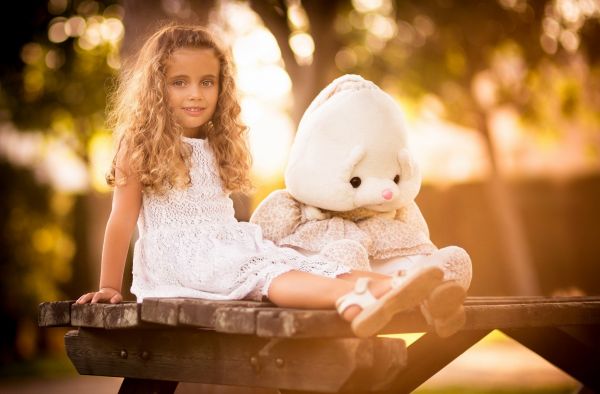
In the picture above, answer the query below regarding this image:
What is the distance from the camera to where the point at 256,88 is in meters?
11.2

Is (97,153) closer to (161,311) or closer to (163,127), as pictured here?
(163,127)

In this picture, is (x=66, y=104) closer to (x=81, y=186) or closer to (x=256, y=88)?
(x=81, y=186)

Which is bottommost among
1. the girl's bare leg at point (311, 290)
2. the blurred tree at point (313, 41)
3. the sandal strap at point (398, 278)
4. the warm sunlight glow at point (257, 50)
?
the girl's bare leg at point (311, 290)

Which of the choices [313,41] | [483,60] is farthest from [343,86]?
[483,60]

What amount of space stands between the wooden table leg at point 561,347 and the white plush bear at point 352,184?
63 centimetres

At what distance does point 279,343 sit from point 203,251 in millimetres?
844

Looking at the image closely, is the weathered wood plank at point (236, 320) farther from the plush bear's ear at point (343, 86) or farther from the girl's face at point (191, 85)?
the plush bear's ear at point (343, 86)

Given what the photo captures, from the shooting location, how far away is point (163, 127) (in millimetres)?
3809

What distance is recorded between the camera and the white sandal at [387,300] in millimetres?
2617

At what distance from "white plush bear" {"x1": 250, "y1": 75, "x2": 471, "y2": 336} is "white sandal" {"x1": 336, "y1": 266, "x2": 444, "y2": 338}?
96 centimetres

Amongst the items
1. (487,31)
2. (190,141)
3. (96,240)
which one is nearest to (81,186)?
(96,240)

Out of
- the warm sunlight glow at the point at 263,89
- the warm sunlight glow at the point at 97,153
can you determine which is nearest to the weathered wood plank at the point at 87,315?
the warm sunlight glow at the point at 263,89

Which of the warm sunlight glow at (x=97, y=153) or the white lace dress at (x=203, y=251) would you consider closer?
the white lace dress at (x=203, y=251)

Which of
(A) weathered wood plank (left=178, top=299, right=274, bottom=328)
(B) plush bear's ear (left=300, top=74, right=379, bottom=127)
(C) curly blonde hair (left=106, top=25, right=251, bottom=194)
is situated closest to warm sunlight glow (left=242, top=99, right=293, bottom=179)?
(C) curly blonde hair (left=106, top=25, right=251, bottom=194)
